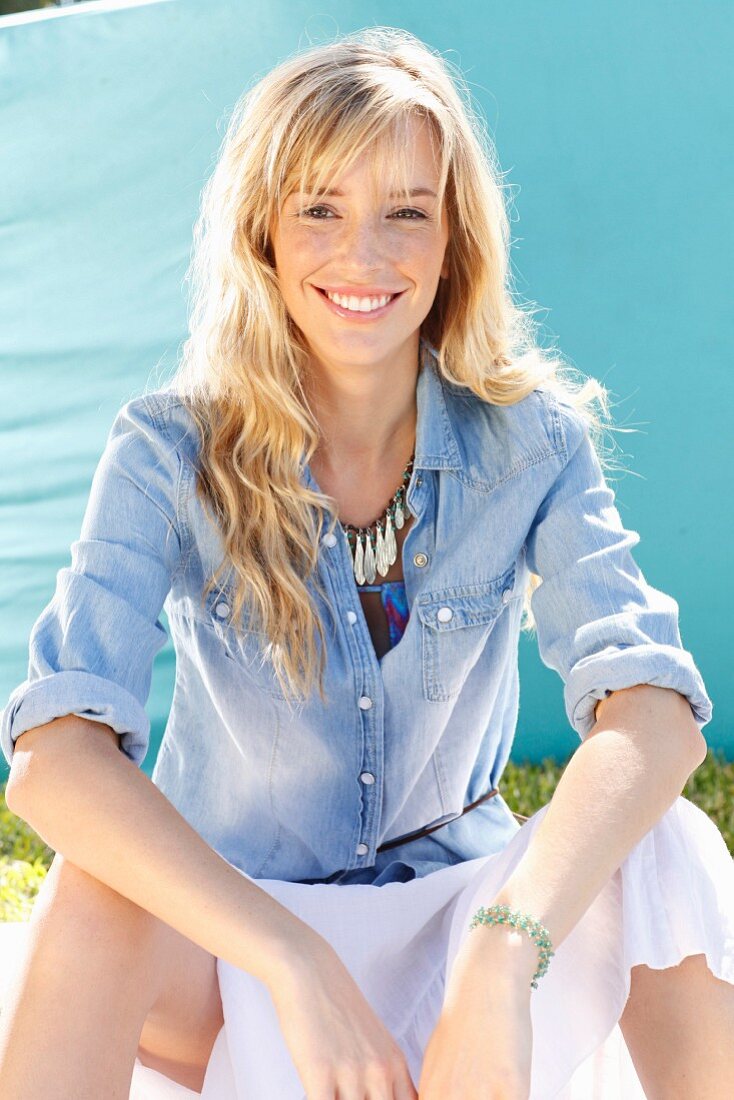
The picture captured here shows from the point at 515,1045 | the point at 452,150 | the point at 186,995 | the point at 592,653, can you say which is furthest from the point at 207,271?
the point at 515,1045

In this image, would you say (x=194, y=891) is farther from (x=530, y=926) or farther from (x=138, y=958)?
(x=530, y=926)

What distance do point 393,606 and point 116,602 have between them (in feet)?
1.12

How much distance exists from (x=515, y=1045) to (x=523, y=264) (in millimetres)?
1754

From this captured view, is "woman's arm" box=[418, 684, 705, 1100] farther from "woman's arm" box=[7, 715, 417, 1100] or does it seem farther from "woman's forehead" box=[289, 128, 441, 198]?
"woman's forehead" box=[289, 128, 441, 198]

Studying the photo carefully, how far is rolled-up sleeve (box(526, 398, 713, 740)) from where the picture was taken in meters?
1.35

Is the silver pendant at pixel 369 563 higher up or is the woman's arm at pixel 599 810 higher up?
the silver pendant at pixel 369 563

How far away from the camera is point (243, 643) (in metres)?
1.51

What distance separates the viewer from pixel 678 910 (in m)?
1.23

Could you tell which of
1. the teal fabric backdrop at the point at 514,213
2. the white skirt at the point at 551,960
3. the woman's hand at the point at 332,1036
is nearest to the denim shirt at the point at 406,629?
the white skirt at the point at 551,960

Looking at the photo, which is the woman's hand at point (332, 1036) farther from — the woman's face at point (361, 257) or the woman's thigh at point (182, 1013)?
the woman's face at point (361, 257)

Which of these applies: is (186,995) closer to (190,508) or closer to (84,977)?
(84,977)

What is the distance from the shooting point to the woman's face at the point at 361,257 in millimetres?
1470

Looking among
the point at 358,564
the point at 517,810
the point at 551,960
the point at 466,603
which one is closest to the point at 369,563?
the point at 358,564

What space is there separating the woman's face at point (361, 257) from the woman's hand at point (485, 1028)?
2.18 ft
